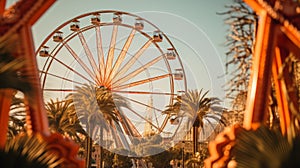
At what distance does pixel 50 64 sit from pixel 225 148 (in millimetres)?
24969

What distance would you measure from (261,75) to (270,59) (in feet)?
0.99

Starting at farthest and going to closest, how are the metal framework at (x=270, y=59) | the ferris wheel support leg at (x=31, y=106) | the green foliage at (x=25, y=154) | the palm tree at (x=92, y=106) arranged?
the palm tree at (x=92, y=106) < the ferris wheel support leg at (x=31, y=106) < the metal framework at (x=270, y=59) < the green foliage at (x=25, y=154)

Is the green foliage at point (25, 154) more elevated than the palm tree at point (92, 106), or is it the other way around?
the palm tree at point (92, 106)

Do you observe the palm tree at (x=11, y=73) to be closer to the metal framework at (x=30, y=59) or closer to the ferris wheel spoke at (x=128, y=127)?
the metal framework at (x=30, y=59)

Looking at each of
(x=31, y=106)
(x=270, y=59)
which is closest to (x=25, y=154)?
(x=31, y=106)

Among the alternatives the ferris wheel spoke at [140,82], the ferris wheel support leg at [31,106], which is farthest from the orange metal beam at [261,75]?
the ferris wheel spoke at [140,82]

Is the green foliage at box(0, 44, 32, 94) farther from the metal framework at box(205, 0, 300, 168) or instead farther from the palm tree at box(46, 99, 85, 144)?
the palm tree at box(46, 99, 85, 144)

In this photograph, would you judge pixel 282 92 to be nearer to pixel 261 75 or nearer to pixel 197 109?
pixel 261 75

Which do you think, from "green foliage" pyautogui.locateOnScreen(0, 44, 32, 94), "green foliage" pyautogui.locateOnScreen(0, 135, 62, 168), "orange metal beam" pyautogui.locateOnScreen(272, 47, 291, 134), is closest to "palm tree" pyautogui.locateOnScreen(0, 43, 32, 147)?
"green foliage" pyautogui.locateOnScreen(0, 44, 32, 94)

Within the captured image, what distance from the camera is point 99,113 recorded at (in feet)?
121

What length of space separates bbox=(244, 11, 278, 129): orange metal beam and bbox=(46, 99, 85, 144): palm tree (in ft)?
87.0

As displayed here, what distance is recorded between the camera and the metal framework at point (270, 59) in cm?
789

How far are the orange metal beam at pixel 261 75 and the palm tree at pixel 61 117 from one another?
87.0 ft

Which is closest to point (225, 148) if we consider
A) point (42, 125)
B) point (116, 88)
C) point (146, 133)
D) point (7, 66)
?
point (42, 125)
